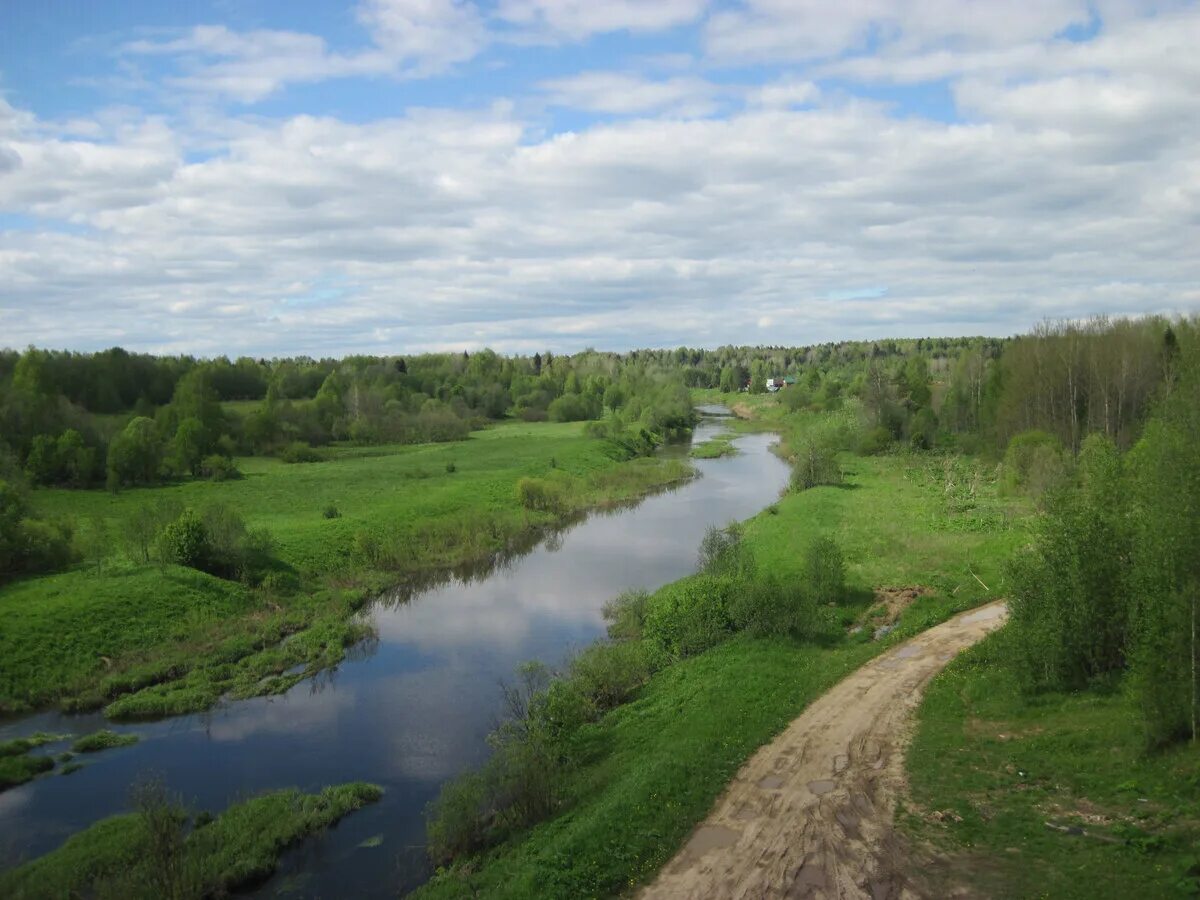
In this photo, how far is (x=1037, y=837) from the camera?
14.2 metres

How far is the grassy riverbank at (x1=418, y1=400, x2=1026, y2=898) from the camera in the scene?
15.2m

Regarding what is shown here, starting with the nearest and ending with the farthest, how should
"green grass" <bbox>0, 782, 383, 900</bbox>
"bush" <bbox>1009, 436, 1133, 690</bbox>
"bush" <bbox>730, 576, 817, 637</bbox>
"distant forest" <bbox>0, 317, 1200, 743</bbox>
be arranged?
"green grass" <bbox>0, 782, 383, 900</bbox> → "distant forest" <bbox>0, 317, 1200, 743</bbox> → "bush" <bbox>1009, 436, 1133, 690</bbox> → "bush" <bbox>730, 576, 817, 637</bbox>

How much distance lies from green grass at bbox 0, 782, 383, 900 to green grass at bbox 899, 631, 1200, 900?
526 inches

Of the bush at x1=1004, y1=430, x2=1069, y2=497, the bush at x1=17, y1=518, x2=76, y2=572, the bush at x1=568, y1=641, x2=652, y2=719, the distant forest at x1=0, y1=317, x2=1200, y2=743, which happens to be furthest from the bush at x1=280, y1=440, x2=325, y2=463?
the bush at x1=1004, y1=430, x2=1069, y2=497

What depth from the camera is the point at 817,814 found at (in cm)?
1600

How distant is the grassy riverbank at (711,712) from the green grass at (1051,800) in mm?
4181

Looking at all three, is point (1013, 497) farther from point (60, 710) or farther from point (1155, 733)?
point (60, 710)

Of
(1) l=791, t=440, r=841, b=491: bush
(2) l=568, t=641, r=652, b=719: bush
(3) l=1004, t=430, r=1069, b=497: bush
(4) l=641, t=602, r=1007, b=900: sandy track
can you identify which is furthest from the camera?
(1) l=791, t=440, r=841, b=491: bush

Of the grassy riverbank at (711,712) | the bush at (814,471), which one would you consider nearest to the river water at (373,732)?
the grassy riverbank at (711,712)

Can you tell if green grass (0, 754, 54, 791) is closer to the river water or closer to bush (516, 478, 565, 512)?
the river water

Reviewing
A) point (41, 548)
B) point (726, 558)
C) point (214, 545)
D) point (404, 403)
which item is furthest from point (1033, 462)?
point (404, 403)

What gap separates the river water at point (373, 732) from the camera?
1834cm

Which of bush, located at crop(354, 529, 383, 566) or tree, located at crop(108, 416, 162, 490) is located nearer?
bush, located at crop(354, 529, 383, 566)

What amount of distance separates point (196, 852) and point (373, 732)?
24.2ft
